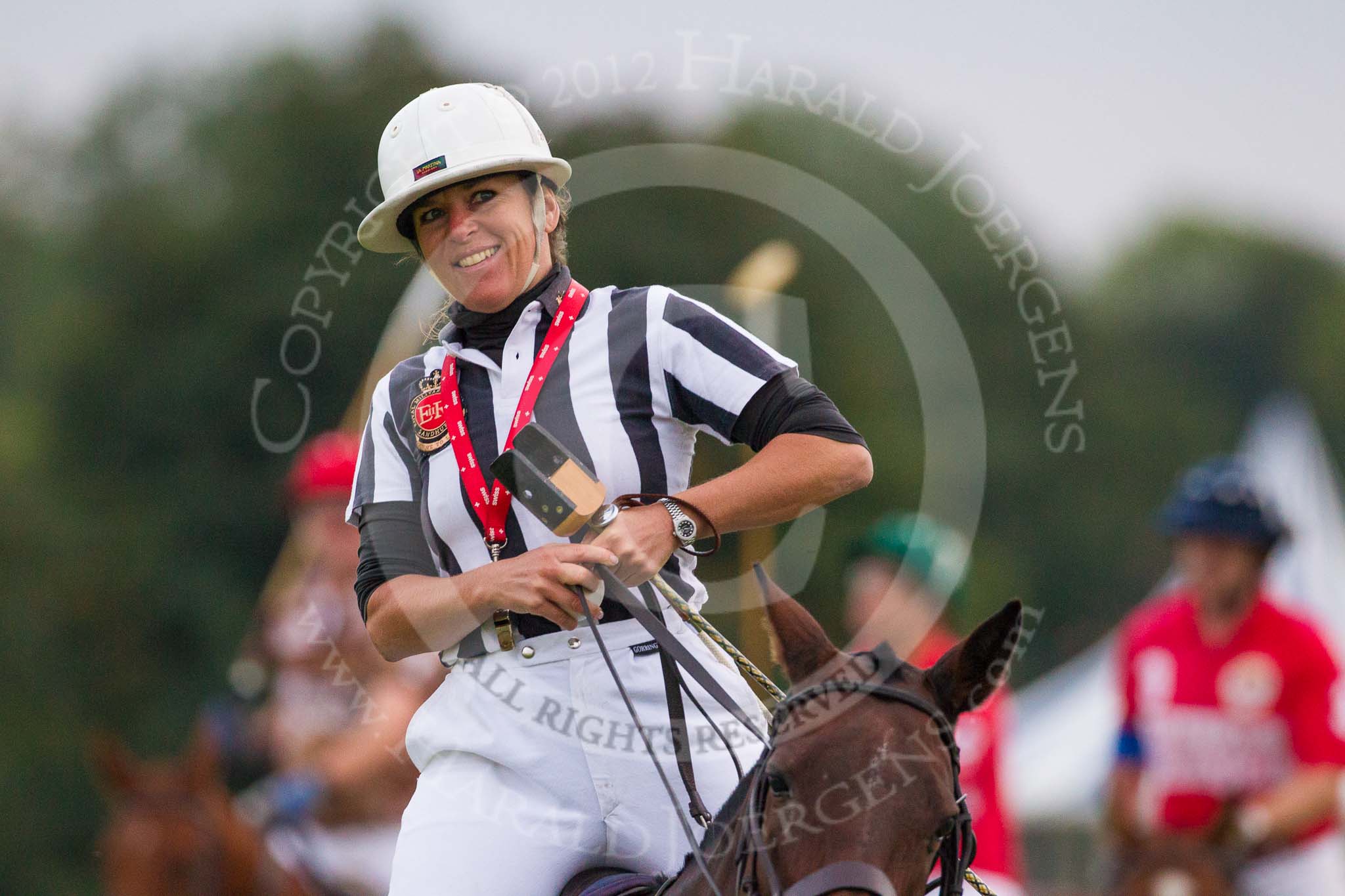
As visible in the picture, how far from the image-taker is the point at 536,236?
3.79 m

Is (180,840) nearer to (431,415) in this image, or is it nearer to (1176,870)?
(1176,870)

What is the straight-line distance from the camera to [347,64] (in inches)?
1067

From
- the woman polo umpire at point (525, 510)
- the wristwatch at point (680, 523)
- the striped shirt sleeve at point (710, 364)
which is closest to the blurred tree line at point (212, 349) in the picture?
the woman polo umpire at point (525, 510)

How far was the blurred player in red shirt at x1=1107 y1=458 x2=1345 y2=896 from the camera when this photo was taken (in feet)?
22.6

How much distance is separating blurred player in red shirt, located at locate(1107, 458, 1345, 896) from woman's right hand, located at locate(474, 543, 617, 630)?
4518mm

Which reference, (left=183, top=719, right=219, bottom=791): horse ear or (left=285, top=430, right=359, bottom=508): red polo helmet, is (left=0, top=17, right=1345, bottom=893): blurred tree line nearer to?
(left=285, top=430, right=359, bottom=508): red polo helmet

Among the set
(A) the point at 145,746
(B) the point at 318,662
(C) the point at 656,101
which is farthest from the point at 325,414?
(B) the point at 318,662

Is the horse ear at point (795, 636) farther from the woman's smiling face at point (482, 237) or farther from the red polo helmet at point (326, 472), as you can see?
the red polo helmet at point (326, 472)

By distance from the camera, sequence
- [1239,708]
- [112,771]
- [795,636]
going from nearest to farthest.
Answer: [795,636] → [1239,708] → [112,771]

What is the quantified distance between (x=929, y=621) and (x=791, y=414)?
3.49 m

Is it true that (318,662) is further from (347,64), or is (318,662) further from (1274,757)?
(347,64)

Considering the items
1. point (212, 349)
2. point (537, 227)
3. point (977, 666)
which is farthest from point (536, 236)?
point (212, 349)

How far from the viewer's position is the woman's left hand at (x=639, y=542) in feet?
10.9

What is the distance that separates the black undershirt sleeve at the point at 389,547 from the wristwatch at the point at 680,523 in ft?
2.05
